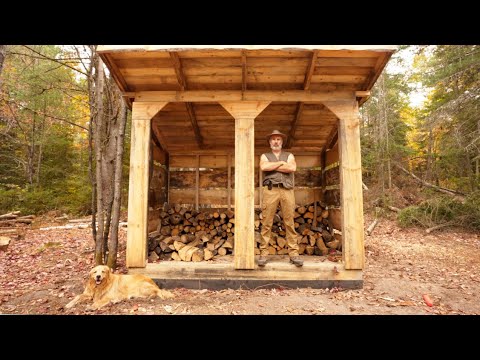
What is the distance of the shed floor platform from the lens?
4312 mm

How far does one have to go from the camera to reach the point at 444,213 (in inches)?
360

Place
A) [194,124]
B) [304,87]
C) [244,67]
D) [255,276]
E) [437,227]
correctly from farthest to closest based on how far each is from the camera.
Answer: [437,227] → [194,124] → [304,87] → [255,276] → [244,67]

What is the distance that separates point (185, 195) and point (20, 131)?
12489 mm

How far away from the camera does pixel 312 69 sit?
13.6 ft

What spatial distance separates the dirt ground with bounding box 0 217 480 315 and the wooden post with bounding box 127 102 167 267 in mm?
892

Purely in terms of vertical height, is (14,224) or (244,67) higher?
(244,67)

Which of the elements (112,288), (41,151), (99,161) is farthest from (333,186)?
(41,151)

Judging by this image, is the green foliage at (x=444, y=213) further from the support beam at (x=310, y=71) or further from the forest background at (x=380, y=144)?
the support beam at (x=310, y=71)

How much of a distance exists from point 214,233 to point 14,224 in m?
8.79

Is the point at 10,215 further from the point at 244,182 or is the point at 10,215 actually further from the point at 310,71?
the point at 310,71

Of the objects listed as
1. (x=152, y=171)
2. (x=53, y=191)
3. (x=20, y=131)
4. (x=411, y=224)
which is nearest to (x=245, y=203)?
(x=152, y=171)

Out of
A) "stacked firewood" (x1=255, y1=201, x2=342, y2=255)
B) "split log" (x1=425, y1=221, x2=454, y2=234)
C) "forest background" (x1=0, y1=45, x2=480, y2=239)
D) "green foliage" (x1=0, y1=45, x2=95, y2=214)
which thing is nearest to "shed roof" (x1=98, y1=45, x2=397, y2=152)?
"stacked firewood" (x1=255, y1=201, x2=342, y2=255)

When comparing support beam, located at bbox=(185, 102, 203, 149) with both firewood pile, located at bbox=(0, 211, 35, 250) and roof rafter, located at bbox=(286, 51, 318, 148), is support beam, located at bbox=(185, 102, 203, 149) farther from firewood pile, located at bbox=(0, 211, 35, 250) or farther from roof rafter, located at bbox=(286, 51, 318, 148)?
firewood pile, located at bbox=(0, 211, 35, 250)

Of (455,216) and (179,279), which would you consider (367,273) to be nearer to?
(179,279)
